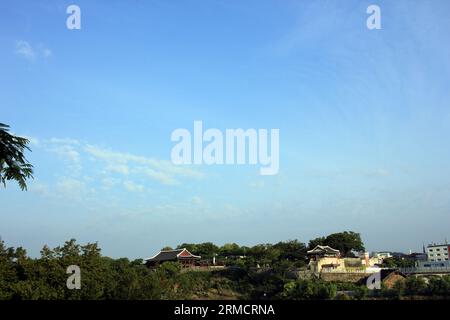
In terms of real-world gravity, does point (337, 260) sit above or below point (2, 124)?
below

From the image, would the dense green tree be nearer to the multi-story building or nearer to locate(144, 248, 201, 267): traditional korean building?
locate(144, 248, 201, 267): traditional korean building

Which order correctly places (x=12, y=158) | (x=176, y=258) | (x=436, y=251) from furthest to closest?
(x=436, y=251)
(x=176, y=258)
(x=12, y=158)

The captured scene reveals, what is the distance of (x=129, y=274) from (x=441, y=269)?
32211 millimetres

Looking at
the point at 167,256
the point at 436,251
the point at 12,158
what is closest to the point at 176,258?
the point at 167,256

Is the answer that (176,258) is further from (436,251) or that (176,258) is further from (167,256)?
(436,251)

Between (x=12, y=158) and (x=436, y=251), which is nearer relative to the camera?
(x=12, y=158)

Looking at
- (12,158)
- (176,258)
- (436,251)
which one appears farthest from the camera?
(436,251)

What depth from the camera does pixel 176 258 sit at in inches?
1859

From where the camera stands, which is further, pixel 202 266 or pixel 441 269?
pixel 202 266

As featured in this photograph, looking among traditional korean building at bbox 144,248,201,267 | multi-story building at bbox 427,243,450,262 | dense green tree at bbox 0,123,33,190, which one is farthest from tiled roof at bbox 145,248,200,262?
multi-story building at bbox 427,243,450,262
